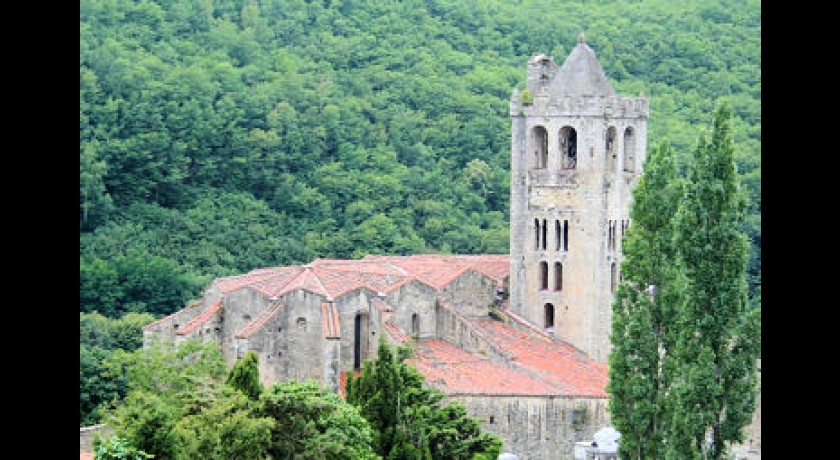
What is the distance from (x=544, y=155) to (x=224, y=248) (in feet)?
87.6

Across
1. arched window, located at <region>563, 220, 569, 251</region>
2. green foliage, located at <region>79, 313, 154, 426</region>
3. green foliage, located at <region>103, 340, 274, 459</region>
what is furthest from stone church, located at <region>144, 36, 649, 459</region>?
green foliage, located at <region>103, 340, 274, 459</region>

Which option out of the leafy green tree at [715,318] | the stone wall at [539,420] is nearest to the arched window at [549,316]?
the stone wall at [539,420]

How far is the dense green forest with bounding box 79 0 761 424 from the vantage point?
238 ft

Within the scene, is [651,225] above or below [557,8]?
below

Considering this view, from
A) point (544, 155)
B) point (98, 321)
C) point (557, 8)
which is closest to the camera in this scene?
point (544, 155)

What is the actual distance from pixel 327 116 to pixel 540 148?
3538cm

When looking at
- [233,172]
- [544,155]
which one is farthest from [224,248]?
[544,155]

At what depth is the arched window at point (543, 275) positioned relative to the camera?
50.2 metres

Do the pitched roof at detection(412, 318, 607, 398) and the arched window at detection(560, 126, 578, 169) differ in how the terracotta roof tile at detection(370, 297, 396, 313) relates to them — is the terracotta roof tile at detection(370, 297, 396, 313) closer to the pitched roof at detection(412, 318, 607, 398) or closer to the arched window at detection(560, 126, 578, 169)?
the pitched roof at detection(412, 318, 607, 398)

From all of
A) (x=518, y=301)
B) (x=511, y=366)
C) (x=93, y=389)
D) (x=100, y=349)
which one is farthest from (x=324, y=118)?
(x=511, y=366)

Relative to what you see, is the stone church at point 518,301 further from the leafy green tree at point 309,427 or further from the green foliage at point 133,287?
the green foliage at point 133,287
